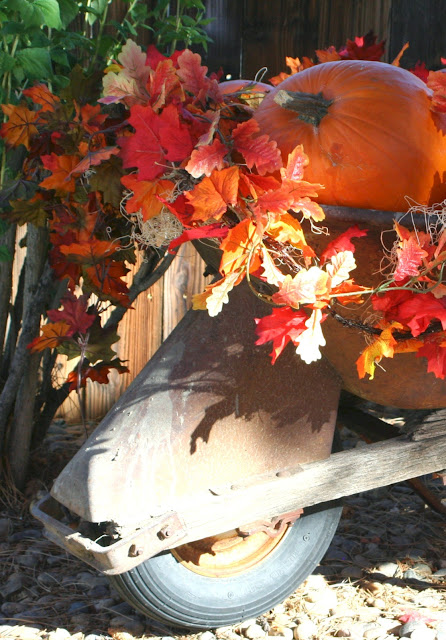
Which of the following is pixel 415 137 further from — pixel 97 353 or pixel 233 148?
pixel 97 353

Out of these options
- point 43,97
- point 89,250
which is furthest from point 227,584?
point 43,97

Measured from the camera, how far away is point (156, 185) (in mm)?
1350

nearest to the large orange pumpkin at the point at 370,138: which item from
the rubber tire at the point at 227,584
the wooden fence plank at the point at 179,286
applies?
the rubber tire at the point at 227,584

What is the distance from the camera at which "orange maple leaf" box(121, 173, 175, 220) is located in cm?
134

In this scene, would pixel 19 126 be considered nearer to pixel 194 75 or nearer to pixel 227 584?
pixel 194 75

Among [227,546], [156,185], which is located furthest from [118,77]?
[227,546]

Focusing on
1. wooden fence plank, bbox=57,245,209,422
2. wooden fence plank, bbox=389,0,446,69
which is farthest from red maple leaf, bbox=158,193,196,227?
wooden fence plank, bbox=389,0,446,69

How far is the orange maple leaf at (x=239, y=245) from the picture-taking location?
1229 millimetres

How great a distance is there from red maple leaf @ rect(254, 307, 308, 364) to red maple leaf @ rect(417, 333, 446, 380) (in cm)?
23

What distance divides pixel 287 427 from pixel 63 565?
2.72 feet

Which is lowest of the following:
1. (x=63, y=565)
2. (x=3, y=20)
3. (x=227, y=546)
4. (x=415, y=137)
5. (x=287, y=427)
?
(x=63, y=565)

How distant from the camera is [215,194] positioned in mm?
1237

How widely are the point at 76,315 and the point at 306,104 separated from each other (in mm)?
749

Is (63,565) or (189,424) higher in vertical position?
(189,424)
